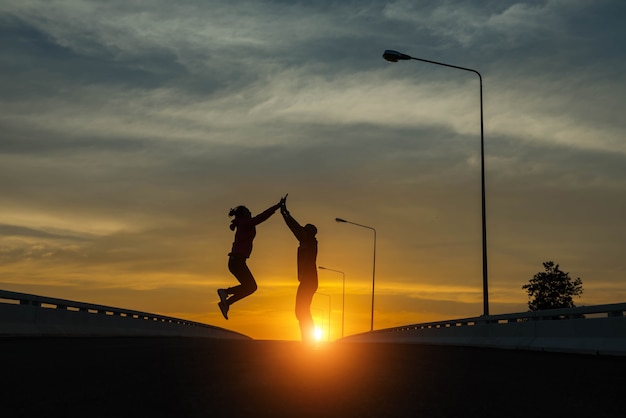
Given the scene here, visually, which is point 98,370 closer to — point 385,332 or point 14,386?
point 14,386

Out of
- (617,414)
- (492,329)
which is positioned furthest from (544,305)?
(617,414)

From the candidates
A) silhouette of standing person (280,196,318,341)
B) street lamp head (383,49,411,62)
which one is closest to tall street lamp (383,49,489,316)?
street lamp head (383,49,411,62)

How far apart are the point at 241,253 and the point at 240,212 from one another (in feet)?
3.20

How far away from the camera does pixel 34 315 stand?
69.5 feet

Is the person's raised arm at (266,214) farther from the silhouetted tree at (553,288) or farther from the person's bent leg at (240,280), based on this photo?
the silhouetted tree at (553,288)

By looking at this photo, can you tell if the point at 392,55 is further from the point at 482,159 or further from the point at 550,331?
the point at 550,331

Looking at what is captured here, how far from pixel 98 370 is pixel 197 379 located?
155 centimetres

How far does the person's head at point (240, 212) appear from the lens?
18297mm

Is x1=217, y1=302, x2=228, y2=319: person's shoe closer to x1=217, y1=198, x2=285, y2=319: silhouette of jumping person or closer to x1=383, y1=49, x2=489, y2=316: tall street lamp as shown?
x1=217, y1=198, x2=285, y2=319: silhouette of jumping person

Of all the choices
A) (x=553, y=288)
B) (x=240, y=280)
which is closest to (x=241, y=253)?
(x=240, y=280)

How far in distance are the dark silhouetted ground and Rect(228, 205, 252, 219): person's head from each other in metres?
5.47

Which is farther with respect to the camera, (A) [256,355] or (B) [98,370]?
(A) [256,355]

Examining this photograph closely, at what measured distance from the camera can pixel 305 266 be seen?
1825cm

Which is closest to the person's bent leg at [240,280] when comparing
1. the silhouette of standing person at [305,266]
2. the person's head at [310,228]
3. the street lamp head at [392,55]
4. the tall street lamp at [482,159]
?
the silhouette of standing person at [305,266]
